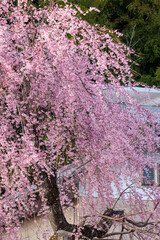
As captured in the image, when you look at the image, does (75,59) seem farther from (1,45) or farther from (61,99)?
(1,45)

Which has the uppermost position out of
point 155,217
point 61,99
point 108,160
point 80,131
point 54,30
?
point 54,30

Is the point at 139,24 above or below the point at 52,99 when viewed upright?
above

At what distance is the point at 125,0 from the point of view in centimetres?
1873

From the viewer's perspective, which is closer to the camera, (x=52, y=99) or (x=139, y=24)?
(x=52, y=99)

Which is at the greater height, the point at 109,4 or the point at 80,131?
the point at 109,4

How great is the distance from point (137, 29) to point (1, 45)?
1538 cm

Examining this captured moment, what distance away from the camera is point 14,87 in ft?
12.2

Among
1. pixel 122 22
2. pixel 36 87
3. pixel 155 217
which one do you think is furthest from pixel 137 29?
pixel 36 87

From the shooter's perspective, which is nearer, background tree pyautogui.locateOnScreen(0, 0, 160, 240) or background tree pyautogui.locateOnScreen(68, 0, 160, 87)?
background tree pyautogui.locateOnScreen(0, 0, 160, 240)

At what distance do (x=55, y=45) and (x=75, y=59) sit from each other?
0.53 m

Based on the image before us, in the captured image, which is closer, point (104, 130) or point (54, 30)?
point (54, 30)

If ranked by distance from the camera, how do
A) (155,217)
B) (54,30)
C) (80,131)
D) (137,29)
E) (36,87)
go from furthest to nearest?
(137,29)
(155,217)
(80,131)
(36,87)
(54,30)

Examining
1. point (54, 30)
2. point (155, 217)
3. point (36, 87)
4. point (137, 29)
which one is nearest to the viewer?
point (54, 30)

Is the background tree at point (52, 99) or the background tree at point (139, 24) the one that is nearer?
the background tree at point (52, 99)
